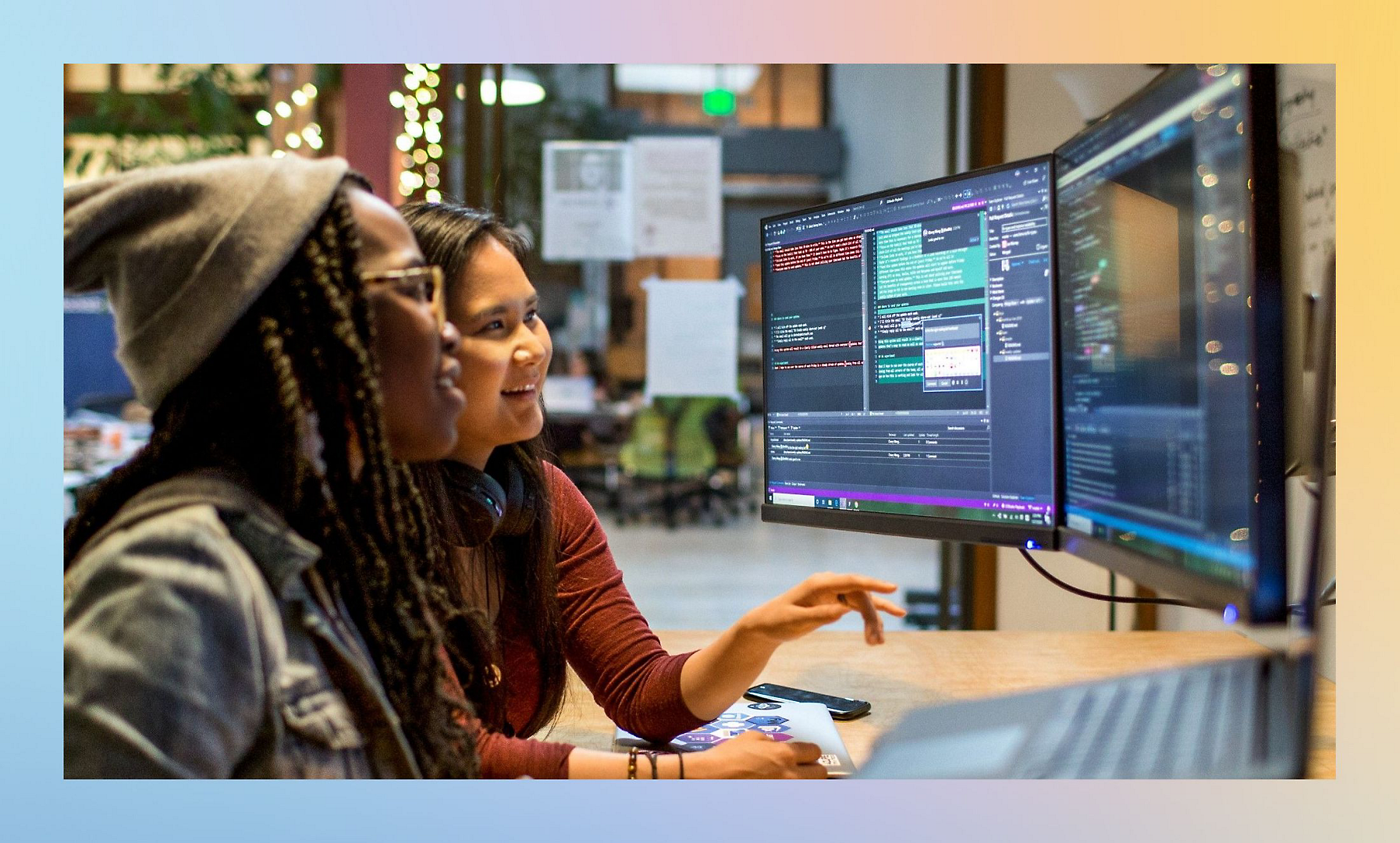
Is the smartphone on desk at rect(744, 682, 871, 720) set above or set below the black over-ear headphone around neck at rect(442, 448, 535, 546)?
below

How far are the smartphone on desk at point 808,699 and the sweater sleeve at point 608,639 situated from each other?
110 mm

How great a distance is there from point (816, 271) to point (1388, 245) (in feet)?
2.08

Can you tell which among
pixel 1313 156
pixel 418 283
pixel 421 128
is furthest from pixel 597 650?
pixel 421 128

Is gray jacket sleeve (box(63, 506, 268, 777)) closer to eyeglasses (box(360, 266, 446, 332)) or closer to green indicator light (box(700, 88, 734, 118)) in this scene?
eyeglasses (box(360, 266, 446, 332))

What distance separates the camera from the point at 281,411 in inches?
30.9

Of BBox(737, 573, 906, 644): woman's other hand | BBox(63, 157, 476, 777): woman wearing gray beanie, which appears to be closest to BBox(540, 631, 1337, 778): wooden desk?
BBox(737, 573, 906, 644): woman's other hand

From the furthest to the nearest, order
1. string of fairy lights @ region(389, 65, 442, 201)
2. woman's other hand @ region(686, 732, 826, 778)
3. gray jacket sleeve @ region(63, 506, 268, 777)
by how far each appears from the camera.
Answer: string of fairy lights @ region(389, 65, 442, 201) < woman's other hand @ region(686, 732, 826, 778) < gray jacket sleeve @ region(63, 506, 268, 777)

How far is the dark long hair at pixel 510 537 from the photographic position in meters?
1.11

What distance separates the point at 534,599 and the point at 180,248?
0.62 m

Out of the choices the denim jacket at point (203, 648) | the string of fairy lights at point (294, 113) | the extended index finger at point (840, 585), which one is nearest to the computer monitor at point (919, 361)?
the extended index finger at point (840, 585)

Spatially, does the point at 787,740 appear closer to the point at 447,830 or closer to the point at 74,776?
the point at 447,830

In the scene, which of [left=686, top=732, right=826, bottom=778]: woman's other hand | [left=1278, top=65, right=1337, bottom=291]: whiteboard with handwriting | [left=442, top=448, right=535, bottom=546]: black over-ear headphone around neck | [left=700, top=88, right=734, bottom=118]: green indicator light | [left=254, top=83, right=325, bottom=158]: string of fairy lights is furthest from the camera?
[left=700, top=88, right=734, bottom=118]: green indicator light

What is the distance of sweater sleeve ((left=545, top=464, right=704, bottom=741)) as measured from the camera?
3.74 ft

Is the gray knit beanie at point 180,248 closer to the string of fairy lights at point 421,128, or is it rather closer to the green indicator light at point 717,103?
the string of fairy lights at point 421,128
